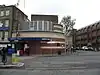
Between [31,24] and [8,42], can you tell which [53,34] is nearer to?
[31,24]

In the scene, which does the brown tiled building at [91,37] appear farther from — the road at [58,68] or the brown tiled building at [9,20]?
the road at [58,68]

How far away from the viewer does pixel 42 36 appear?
64.9m

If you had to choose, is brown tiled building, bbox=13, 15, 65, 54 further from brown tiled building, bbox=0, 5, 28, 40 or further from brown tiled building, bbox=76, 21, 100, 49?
brown tiled building, bbox=76, 21, 100, 49

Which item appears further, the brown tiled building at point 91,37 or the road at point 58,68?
the brown tiled building at point 91,37

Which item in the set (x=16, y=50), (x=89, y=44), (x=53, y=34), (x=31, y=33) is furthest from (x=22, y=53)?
(x=89, y=44)

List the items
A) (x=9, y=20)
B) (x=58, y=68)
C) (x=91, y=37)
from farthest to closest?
1. (x=91, y=37)
2. (x=9, y=20)
3. (x=58, y=68)

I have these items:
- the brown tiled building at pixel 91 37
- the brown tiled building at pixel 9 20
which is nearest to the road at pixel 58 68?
the brown tiled building at pixel 9 20

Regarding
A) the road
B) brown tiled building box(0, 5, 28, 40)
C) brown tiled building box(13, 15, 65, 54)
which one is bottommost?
the road

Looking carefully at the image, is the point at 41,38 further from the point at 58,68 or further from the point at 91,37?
the point at 91,37

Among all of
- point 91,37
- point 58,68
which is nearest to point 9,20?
point 58,68

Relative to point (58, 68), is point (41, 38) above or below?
above

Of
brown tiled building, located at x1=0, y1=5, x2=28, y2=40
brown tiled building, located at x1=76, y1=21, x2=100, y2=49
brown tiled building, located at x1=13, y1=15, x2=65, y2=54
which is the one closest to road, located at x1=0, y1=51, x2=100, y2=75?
brown tiled building, located at x1=13, y1=15, x2=65, y2=54

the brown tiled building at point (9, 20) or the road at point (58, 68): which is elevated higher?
the brown tiled building at point (9, 20)

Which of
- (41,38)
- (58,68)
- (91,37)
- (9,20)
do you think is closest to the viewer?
(58,68)
